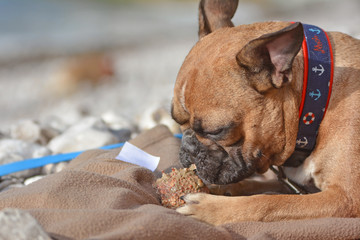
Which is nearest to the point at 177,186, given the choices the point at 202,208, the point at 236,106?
the point at 202,208

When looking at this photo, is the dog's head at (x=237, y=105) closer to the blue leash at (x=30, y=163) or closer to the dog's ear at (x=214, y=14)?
the dog's ear at (x=214, y=14)

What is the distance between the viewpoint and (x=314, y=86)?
3.08m

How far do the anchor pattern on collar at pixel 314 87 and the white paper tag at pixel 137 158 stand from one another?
1133 mm

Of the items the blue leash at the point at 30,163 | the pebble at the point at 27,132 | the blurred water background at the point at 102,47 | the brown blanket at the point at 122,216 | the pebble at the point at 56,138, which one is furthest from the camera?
the blurred water background at the point at 102,47

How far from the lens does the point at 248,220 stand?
2807 millimetres

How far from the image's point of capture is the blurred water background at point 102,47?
37.8ft

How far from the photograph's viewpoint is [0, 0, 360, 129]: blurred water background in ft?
37.8

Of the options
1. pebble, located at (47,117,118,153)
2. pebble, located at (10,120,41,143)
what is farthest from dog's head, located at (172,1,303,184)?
pebble, located at (10,120,41,143)

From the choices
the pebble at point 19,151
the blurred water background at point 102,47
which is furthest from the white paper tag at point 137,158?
the blurred water background at point 102,47

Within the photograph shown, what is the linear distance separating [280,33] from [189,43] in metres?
16.2

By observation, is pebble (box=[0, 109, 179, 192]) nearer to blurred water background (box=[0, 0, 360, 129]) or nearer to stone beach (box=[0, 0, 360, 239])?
stone beach (box=[0, 0, 360, 239])

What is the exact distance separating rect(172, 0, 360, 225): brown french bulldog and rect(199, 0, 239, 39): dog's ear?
524 mm

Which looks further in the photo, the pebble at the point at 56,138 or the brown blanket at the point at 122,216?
the pebble at the point at 56,138

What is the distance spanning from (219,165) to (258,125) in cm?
40
